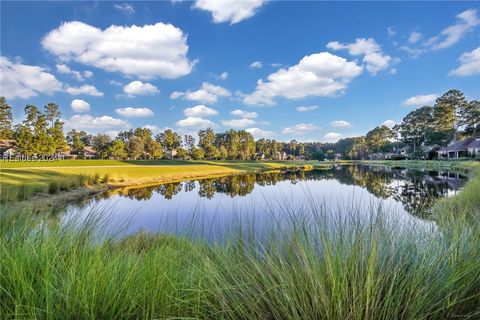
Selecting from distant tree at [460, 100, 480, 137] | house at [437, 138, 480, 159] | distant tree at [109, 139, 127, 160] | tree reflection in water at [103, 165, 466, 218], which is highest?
distant tree at [460, 100, 480, 137]

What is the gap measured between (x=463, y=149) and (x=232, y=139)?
54550 mm

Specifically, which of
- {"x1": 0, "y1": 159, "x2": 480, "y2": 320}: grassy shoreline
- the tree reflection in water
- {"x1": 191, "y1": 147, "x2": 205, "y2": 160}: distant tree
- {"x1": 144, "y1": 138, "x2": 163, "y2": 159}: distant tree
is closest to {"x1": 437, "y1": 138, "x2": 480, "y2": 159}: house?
the tree reflection in water

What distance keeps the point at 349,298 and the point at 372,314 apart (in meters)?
0.13

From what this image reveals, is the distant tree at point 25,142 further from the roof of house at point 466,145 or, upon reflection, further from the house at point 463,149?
the roof of house at point 466,145

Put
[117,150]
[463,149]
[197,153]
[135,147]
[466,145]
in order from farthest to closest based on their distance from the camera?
[197,153], [135,147], [117,150], [466,145], [463,149]

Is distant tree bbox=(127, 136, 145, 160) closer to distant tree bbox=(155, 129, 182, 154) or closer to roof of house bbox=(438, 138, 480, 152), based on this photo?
distant tree bbox=(155, 129, 182, 154)

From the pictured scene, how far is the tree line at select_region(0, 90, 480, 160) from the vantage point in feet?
151

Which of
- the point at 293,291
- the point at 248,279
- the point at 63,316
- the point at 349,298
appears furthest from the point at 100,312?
the point at 349,298

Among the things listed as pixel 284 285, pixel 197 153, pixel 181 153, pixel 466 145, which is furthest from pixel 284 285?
pixel 181 153

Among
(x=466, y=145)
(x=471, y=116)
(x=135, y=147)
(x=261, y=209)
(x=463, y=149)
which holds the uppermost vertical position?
(x=471, y=116)

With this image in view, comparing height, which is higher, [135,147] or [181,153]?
[135,147]

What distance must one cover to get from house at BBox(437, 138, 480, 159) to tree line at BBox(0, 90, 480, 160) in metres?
1.80

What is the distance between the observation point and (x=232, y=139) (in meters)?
84.0

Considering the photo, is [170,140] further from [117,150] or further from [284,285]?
[284,285]
